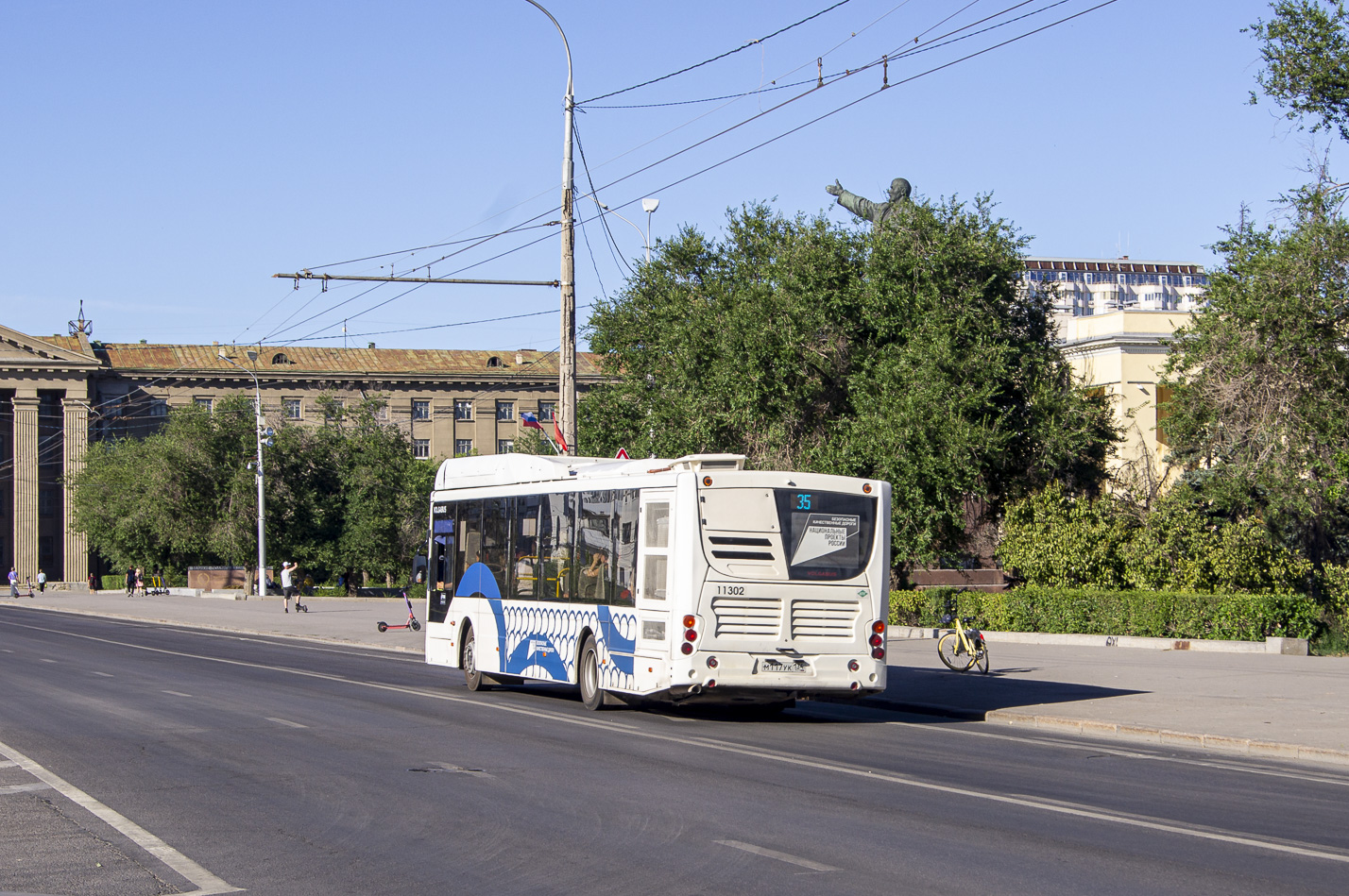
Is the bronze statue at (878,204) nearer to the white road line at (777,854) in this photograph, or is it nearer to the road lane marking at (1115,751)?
the road lane marking at (1115,751)

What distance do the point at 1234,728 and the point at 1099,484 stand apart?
1990cm

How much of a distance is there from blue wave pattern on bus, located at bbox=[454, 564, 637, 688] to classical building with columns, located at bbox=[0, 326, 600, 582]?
73.2 m

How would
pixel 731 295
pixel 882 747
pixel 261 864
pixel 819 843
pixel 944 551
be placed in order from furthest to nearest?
pixel 731 295 → pixel 944 551 → pixel 882 747 → pixel 819 843 → pixel 261 864

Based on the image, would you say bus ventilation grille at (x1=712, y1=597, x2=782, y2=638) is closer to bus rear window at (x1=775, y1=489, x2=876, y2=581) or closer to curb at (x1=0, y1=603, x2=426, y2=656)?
bus rear window at (x1=775, y1=489, x2=876, y2=581)

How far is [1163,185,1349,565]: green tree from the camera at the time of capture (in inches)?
1074

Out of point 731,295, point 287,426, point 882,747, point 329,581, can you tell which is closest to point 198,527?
point 287,426

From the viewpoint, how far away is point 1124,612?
27344 mm

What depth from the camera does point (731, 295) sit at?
36.2m

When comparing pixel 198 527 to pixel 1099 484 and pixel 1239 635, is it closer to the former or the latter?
pixel 1099 484

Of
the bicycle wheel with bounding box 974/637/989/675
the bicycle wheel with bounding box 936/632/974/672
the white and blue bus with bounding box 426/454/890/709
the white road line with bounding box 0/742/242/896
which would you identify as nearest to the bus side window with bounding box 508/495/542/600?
the white and blue bus with bounding box 426/454/890/709

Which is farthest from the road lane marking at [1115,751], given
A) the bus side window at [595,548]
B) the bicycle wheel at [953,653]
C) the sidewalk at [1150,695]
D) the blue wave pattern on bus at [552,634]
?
the bicycle wheel at [953,653]

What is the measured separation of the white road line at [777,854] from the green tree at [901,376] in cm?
2274

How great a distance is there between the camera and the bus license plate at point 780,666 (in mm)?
15586

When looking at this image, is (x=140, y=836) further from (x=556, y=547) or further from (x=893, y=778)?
(x=556, y=547)
